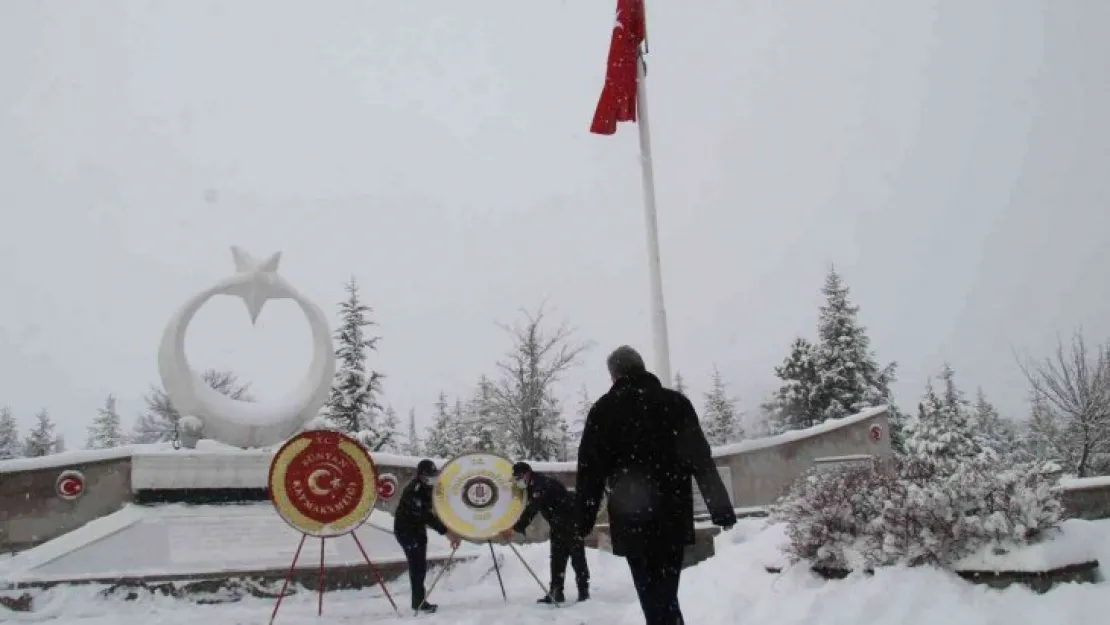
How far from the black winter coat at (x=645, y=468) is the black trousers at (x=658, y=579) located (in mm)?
48

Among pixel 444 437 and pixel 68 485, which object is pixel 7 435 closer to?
pixel 444 437

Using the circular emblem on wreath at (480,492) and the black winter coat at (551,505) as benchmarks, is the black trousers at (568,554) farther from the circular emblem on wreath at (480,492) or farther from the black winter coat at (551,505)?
the circular emblem on wreath at (480,492)

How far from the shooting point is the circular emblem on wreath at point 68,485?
39.4ft

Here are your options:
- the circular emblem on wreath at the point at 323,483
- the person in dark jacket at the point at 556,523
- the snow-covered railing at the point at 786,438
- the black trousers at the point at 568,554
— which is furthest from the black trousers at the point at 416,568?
the snow-covered railing at the point at 786,438

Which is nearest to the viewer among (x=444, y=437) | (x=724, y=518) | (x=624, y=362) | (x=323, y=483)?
(x=724, y=518)

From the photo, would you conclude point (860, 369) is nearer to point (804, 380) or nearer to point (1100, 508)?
point (804, 380)

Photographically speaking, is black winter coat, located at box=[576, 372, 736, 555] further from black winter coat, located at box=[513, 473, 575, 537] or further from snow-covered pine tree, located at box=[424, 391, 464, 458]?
snow-covered pine tree, located at box=[424, 391, 464, 458]

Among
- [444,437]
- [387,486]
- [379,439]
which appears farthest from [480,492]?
[444,437]

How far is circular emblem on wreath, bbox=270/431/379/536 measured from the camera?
8109mm

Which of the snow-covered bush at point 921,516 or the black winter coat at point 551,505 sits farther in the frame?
the black winter coat at point 551,505

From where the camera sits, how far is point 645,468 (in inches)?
171

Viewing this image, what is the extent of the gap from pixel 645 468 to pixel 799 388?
33.4 metres

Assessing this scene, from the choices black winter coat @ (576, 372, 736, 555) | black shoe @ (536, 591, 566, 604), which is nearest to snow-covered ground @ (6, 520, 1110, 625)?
black shoe @ (536, 591, 566, 604)

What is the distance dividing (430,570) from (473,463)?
3.44 meters
